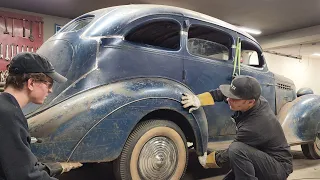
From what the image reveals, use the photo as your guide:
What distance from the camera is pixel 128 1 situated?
848cm

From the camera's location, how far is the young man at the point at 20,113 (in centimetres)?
142

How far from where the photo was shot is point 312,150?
197 inches

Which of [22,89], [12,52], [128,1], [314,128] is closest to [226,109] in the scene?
[314,128]

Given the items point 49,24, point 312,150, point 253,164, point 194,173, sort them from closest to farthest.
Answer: point 253,164 < point 194,173 < point 312,150 < point 49,24

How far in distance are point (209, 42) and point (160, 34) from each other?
2.45ft

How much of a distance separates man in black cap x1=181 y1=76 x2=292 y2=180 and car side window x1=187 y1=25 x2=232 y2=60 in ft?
4.12

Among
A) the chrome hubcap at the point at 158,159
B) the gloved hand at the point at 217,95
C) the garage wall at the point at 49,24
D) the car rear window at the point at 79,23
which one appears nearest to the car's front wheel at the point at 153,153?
the chrome hubcap at the point at 158,159

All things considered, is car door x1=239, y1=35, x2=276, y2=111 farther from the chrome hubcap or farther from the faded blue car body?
the chrome hubcap

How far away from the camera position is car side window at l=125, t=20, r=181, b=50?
346 centimetres

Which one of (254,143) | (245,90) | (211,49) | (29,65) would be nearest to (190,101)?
(245,90)

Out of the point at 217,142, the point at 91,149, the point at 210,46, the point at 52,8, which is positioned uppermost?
the point at 52,8

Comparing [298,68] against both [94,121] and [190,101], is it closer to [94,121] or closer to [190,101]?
[190,101]

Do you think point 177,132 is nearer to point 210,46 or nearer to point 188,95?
point 188,95

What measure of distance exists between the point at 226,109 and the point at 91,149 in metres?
1.95
